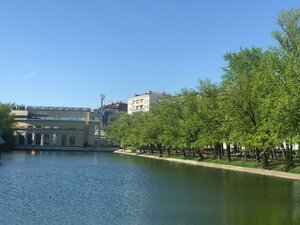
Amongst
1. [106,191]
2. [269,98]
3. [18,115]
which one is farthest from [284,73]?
[18,115]

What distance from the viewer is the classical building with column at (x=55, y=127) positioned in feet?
537

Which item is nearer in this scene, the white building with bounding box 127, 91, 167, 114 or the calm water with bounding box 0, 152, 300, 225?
the calm water with bounding box 0, 152, 300, 225

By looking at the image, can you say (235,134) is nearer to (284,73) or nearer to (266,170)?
(266,170)

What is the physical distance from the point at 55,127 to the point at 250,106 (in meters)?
123

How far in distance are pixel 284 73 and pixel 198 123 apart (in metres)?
28.8

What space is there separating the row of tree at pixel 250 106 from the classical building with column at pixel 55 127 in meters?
79.1

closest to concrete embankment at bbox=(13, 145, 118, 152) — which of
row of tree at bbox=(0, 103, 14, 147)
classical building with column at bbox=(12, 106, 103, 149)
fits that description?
row of tree at bbox=(0, 103, 14, 147)

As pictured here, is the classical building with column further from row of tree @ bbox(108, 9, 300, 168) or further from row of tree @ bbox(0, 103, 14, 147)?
row of tree @ bbox(108, 9, 300, 168)

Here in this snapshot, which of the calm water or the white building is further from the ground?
the white building

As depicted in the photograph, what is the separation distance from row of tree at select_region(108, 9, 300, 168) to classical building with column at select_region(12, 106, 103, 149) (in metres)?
79.1

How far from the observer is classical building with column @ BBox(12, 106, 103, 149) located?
164 meters

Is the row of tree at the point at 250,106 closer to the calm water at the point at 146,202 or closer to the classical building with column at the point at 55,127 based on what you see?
the calm water at the point at 146,202

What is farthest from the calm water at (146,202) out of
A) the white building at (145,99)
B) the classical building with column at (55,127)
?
the white building at (145,99)

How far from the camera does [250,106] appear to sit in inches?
2314
